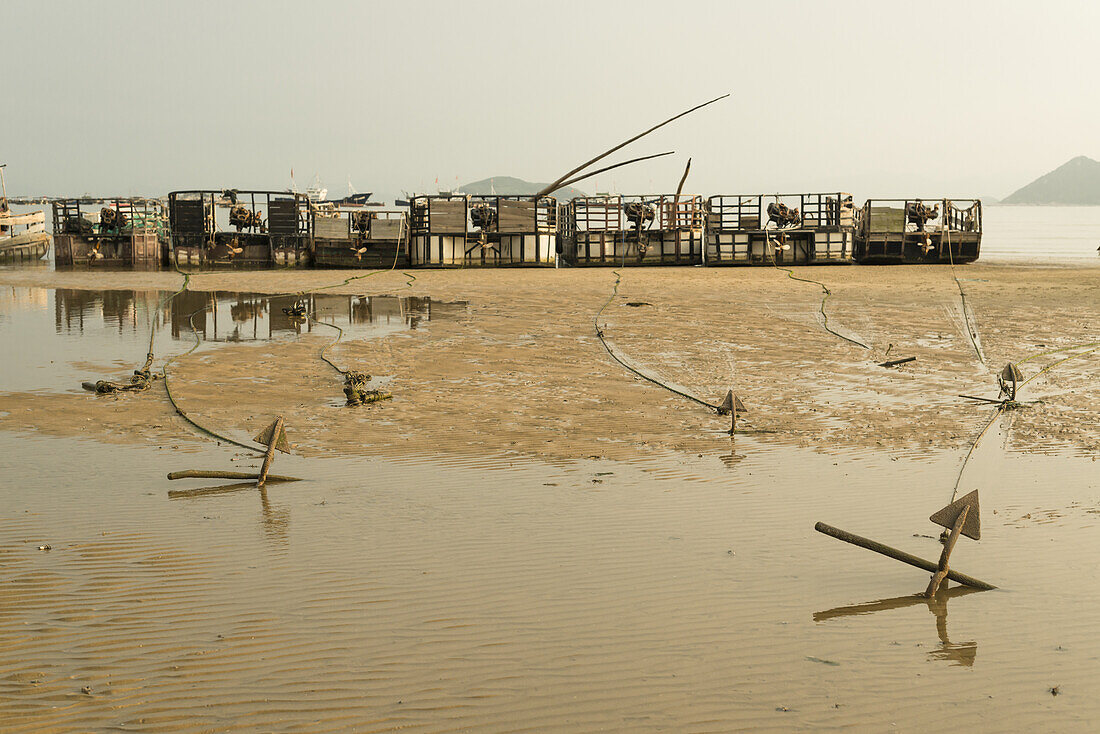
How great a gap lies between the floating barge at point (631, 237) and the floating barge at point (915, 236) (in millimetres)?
7732

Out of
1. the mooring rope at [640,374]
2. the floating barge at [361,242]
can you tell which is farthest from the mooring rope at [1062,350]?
the floating barge at [361,242]

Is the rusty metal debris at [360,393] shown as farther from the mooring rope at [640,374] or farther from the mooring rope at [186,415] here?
the mooring rope at [640,374]

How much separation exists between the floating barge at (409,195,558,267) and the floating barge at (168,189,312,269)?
5.00 metres

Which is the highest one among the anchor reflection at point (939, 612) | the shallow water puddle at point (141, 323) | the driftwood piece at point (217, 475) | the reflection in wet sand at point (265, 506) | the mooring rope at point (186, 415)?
the shallow water puddle at point (141, 323)

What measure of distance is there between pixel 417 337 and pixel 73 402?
7.48 m

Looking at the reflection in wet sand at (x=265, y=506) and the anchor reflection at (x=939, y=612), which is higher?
the reflection in wet sand at (x=265, y=506)

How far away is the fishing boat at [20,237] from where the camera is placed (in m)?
50.4

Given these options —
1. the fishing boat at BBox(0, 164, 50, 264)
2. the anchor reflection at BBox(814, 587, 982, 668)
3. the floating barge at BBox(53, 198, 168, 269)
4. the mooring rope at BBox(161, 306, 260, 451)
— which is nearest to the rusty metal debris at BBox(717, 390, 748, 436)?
the anchor reflection at BBox(814, 587, 982, 668)

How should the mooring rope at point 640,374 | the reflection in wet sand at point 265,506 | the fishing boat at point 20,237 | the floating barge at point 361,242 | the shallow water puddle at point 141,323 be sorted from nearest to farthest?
the reflection in wet sand at point 265,506 → the mooring rope at point 640,374 → the shallow water puddle at point 141,323 → the floating barge at point 361,242 → the fishing boat at point 20,237

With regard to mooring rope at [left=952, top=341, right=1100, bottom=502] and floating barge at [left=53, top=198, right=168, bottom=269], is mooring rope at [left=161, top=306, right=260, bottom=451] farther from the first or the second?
floating barge at [left=53, top=198, right=168, bottom=269]

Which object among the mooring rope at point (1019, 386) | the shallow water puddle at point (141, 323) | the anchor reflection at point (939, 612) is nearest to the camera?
the anchor reflection at point (939, 612)

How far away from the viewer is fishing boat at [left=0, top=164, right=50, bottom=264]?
165 ft

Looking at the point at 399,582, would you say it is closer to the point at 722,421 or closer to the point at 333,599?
the point at 333,599

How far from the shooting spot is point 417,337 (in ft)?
64.0
